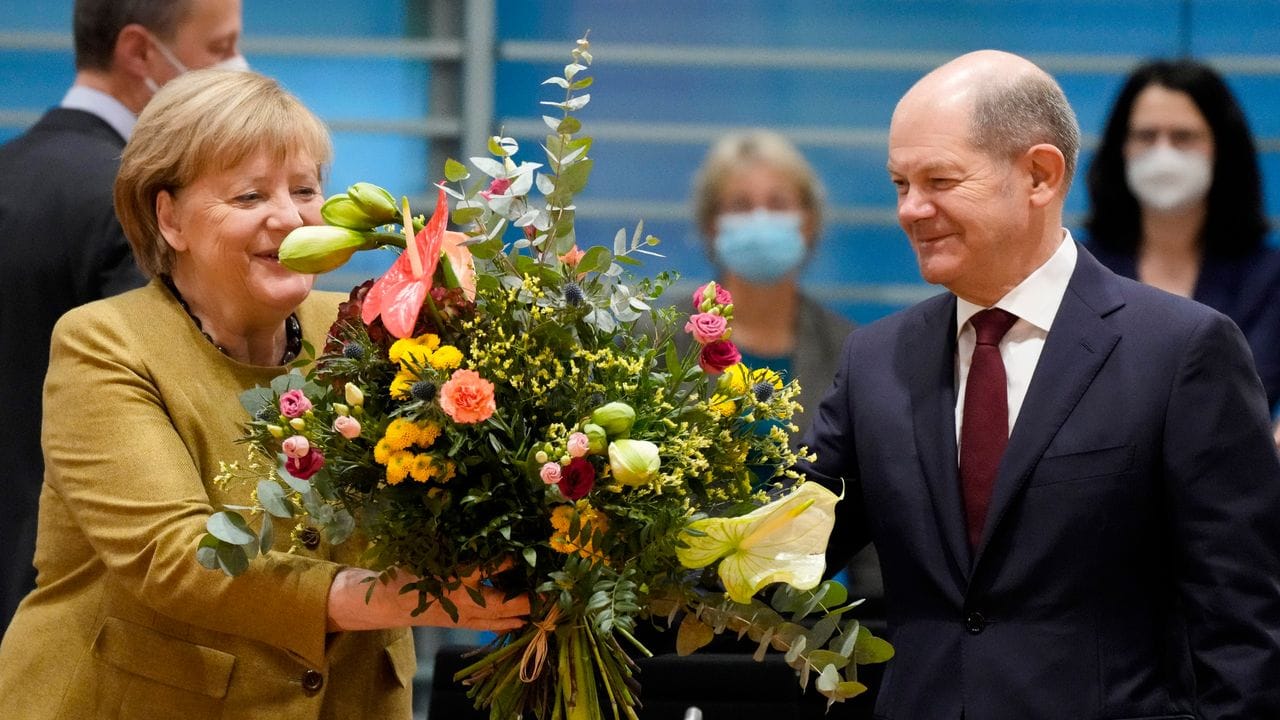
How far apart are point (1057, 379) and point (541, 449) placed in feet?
2.49

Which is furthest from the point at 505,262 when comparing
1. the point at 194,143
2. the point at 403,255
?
the point at 194,143

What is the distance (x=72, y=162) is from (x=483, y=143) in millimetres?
2389

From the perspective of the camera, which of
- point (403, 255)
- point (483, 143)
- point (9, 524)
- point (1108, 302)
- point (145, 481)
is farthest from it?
point (483, 143)

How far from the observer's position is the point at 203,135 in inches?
87.4

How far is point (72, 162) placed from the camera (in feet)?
10.6

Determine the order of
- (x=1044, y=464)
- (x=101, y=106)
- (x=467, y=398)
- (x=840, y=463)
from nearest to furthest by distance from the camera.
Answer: (x=467, y=398), (x=1044, y=464), (x=840, y=463), (x=101, y=106)

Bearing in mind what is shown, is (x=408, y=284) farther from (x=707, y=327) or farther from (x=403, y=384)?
(x=707, y=327)

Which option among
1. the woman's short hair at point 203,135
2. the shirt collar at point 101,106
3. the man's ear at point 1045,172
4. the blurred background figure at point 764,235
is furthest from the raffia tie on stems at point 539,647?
the blurred background figure at point 764,235

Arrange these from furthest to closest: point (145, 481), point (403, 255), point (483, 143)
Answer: point (483, 143), point (145, 481), point (403, 255)

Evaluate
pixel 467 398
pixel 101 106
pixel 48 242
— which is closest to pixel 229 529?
pixel 467 398

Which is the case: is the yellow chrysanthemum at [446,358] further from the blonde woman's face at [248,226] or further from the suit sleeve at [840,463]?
the suit sleeve at [840,463]

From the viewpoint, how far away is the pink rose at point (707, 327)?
6.51 feet

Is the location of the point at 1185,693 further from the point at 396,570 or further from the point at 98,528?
the point at 98,528

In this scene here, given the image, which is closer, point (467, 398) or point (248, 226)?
point (467, 398)
